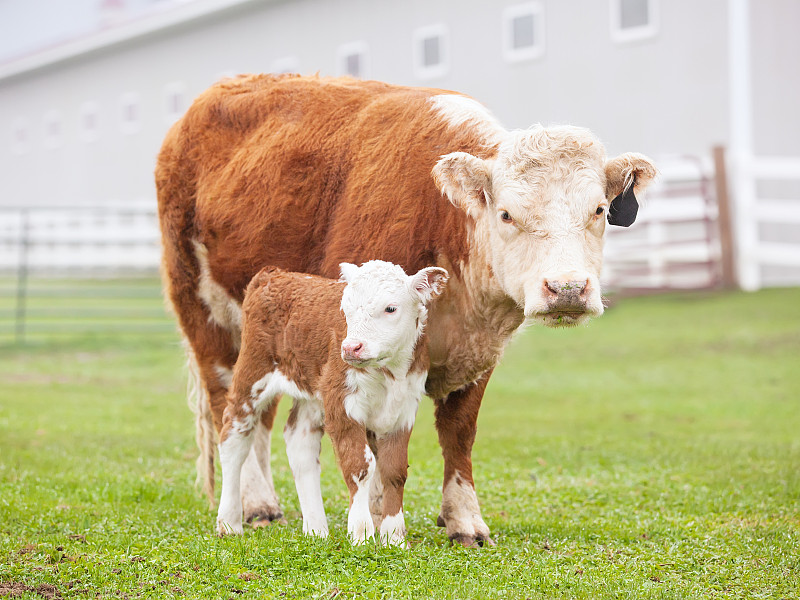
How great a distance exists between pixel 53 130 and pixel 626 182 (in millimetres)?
36136

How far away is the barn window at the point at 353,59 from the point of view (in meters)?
26.3

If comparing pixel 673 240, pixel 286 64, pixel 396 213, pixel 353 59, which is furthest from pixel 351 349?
pixel 286 64

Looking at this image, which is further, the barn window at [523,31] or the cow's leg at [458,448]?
the barn window at [523,31]

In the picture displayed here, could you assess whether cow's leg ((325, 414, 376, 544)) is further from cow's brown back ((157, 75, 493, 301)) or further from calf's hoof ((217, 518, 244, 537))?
cow's brown back ((157, 75, 493, 301))

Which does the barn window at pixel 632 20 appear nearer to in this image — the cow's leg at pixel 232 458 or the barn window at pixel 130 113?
the cow's leg at pixel 232 458

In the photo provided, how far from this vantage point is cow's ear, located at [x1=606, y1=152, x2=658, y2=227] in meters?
5.40

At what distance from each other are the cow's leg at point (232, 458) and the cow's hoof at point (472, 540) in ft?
3.84

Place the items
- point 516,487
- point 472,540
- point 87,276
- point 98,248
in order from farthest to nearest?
point 98,248
point 87,276
point 516,487
point 472,540

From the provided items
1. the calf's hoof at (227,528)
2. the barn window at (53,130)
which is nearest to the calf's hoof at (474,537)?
the calf's hoof at (227,528)

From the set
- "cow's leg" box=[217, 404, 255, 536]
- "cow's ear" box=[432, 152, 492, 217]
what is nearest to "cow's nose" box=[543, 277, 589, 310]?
"cow's ear" box=[432, 152, 492, 217]

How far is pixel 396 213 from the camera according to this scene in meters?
5.78

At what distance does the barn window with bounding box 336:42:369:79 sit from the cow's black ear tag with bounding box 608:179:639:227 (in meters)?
21.3

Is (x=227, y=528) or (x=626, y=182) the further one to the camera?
(x=227, y=528)

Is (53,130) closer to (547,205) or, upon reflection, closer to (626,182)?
(626,182)
